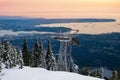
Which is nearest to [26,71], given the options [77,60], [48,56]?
[48,56]

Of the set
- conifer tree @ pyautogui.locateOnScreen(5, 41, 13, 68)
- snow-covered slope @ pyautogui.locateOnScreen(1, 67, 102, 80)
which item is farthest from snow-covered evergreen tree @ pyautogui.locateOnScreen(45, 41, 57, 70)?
snow-covered slope @ pyautogui.locateOnScreen(1, 67, 102, 80)

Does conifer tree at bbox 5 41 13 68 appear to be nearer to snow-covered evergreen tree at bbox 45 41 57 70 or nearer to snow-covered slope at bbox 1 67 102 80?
snow-covered slope at bbox 1 67 102 80

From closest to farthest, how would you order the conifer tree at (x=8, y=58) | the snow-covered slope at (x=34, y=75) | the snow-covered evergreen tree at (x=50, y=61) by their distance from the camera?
the snow-covered slope at (x=34, y=75)
the conifer tree at (x=8, y=58)
the snow-covered evergreen tree at (x=50, y=61)

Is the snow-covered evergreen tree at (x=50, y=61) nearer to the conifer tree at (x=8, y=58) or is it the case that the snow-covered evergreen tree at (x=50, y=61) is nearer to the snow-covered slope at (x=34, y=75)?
the conifer tree at (x=8, y=58)

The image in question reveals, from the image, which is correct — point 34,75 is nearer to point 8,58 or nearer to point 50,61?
point 8,58

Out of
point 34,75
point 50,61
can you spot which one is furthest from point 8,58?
point 50,61

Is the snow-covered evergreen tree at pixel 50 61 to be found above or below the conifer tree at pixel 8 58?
below

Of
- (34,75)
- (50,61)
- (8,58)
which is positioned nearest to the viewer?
(34,75)

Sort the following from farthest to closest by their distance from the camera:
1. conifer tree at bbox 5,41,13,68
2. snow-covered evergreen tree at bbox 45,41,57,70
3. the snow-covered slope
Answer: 1. snow-covered evergreen tree at bbox 45,41,57,70
2. conifer tree at bbox 5,41,13,68
3. the snow-covered slope

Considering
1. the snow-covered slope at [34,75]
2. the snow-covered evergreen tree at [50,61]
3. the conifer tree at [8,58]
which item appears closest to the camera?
the snow-covered slope at [34,75]

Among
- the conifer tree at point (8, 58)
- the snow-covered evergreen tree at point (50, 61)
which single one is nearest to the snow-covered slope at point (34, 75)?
the conifer tree at point (8, 58)

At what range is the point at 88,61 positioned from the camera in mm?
199625

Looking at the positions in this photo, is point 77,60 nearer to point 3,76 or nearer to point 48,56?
point 48,56

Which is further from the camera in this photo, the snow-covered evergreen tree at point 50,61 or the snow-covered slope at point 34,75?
the snow-covered evergreen tree at point 50,61
